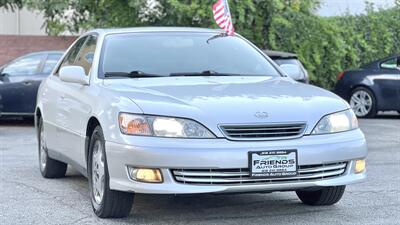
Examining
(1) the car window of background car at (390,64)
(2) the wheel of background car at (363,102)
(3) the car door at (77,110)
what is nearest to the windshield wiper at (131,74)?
(3) the car door at (77,110)

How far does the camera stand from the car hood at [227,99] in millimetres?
5949

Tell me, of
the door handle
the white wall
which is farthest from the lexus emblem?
the white wall

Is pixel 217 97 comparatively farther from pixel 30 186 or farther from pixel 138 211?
pixel 30 186

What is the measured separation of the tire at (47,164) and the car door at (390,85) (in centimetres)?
935

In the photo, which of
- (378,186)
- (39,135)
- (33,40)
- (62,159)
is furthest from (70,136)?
(33,40)

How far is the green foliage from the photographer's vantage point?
1781cm

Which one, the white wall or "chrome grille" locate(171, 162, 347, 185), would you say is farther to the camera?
the white wall

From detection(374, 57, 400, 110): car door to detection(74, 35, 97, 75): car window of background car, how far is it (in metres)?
9.72

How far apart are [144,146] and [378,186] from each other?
126 inches

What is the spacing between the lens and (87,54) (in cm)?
774

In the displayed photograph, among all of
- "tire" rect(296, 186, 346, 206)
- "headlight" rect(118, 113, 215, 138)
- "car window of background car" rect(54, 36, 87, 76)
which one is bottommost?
"tire" rect(296, 186, 346, 206)

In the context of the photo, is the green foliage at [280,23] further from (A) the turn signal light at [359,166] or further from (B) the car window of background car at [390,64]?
(A) the turn signal light at [359,166]

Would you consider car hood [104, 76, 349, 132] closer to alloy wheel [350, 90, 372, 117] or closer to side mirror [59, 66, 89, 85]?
side mirror [59, 66, 89, 85]

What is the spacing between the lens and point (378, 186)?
8180mm
